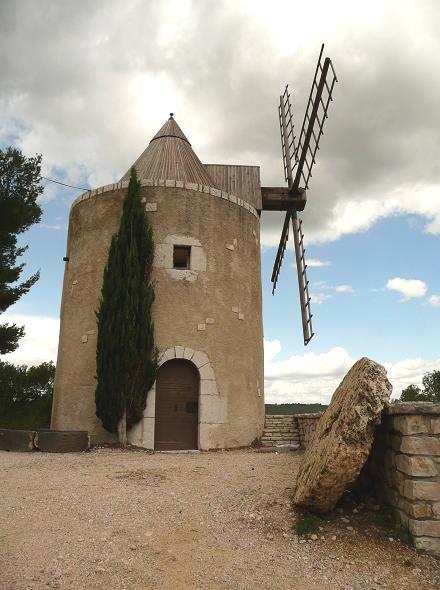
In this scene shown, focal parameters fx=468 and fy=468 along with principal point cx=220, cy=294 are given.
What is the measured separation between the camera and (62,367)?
10164 mm

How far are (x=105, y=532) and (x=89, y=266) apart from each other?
7214 mm

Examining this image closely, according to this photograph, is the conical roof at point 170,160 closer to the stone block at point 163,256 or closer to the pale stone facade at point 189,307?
the pale stone facade at point 189,307

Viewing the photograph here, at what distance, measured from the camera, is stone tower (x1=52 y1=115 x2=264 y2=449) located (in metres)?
9.58

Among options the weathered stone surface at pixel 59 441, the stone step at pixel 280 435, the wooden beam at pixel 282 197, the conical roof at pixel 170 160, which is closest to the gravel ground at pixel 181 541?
the weathered stone surface at pixel 59 441

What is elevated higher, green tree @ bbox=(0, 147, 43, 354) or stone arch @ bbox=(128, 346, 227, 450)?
green tree @ bbox=(0, 147, 43, 354)

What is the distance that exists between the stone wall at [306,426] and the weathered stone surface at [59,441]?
13.8ft

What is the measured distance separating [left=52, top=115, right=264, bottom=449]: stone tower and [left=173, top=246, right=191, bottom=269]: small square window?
3 centimetres

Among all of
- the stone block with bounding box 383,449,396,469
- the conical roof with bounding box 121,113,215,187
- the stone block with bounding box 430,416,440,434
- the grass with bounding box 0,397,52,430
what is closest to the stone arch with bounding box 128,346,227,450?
the conical roof with bounding box 121,113,215,187

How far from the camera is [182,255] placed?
1116 centimetres

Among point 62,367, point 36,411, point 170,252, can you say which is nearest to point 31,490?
point 62,367

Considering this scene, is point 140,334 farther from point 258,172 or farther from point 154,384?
point 258,172

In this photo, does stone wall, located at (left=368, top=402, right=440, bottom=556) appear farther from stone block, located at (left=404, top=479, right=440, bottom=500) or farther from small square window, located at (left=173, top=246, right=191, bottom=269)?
small square window, located at (left=173, top=246, right=191, bottom=269)

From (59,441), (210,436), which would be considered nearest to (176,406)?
(210,436)

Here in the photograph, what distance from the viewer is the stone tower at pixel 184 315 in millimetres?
9578
